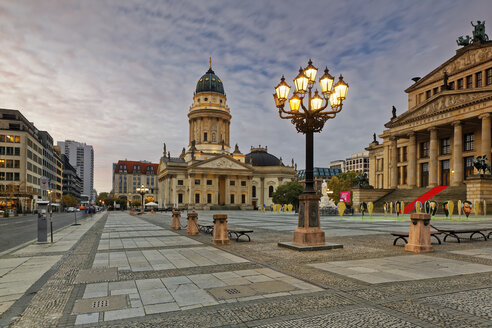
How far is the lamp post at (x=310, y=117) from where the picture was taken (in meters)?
12.9

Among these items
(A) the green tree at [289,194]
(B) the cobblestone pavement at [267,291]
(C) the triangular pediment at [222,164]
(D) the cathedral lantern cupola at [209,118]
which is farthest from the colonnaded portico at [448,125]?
(D) the cathedral lantern cupola at [209,118]

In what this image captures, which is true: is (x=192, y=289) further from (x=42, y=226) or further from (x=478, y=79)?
(x=478, y=79)

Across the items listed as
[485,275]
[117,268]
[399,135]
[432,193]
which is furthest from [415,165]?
[117,268]

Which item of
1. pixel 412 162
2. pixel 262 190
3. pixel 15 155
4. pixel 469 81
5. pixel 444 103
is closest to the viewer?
pixel 444 103

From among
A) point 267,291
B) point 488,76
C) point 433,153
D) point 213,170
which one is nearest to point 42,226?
point 267,291

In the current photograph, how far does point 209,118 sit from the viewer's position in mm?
108812

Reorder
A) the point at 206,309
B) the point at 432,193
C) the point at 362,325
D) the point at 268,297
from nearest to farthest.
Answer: the point at 362,325 < the point at 206,309 < the point at 268,297 < the point at 432,193

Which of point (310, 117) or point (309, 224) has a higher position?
point (310, 117)

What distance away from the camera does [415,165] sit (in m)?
52.2

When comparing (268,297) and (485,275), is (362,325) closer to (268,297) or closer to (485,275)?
(268,297)

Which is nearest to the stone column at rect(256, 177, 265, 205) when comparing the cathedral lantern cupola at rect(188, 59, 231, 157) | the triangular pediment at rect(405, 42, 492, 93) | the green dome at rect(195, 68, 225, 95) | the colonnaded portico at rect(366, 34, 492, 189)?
the cathedral lantern cupola at rect(188, 59, 231, 157)

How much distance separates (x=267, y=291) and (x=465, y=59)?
57.4 meters

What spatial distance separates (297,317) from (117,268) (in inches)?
243

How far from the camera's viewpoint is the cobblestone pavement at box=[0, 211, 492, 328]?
5.36m
